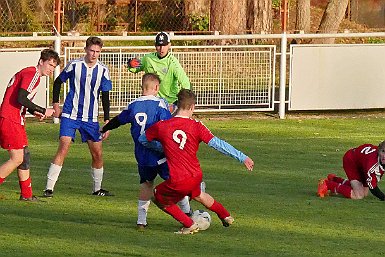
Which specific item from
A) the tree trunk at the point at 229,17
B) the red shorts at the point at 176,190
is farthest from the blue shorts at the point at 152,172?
the tree trunk at the point at 229,17

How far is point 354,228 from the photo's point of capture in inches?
450

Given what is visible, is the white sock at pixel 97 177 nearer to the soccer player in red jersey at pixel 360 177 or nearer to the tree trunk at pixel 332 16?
the soccer player in red jersey at pixel 360 177

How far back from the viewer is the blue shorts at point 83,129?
13203 mm

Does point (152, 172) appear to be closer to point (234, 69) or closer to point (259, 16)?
point (234, 69)

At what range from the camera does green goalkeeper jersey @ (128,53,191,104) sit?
1438 cm

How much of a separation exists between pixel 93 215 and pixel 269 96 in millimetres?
10165

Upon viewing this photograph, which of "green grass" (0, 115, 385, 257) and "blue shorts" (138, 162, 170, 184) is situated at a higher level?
"blue shorts" (138, 162, 170, 184)

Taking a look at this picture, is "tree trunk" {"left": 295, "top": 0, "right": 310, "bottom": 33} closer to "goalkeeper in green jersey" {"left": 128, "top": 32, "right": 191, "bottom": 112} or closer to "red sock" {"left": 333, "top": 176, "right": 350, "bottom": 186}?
"goalkeeper in green jersey" {"left": 128, "top": 32, "right": 191, "bottom": 112}

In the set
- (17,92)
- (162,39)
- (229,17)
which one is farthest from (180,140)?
(229,17)

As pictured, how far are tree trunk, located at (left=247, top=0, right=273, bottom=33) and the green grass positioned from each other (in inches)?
392

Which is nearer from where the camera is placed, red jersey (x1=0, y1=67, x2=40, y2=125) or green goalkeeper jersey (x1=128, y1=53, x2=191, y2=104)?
red jersey (x1=0, y1=67, x2=40, y2=125)

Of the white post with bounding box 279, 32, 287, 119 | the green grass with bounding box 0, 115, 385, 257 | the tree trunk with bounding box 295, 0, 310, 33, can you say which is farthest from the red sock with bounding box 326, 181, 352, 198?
the tree trunk with bounding box 295, 0, 310, 33

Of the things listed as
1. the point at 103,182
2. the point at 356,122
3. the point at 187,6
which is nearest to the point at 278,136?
the point at 356,122

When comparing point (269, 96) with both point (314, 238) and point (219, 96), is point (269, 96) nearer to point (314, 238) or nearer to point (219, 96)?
point (219, 96)
